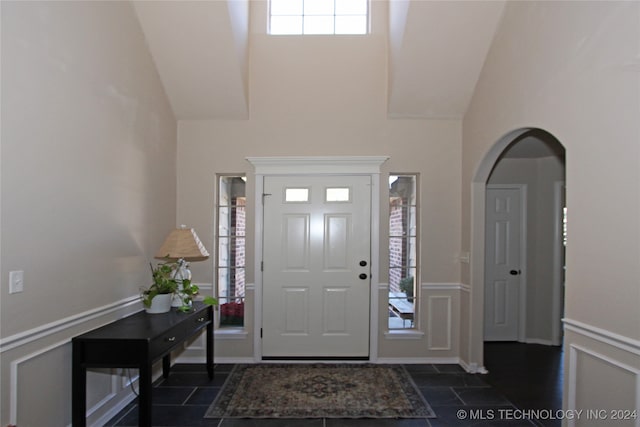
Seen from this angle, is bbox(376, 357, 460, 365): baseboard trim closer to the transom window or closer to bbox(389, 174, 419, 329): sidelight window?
bbox(389, 174, 419, 329): sidelight window

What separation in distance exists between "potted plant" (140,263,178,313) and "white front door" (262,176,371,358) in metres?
1.13

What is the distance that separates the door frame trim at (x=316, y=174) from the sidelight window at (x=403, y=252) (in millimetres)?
236

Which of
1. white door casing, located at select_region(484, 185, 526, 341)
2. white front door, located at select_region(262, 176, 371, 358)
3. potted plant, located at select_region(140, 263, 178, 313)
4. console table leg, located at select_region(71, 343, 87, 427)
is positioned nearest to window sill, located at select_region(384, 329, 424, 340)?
white front door, located at select_region(262, 176, 371, 358)

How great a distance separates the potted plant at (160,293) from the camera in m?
2.95

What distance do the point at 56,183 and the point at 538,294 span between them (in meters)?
5.01

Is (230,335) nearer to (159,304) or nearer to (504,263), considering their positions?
(159,304)

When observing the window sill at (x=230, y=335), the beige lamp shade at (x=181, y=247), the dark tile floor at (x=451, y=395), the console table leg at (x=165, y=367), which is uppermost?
the beige lamp shade at (x=181, y=247)

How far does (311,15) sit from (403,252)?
8.70 feet

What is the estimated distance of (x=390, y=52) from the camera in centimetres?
381

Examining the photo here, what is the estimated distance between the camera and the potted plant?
2.95 meters

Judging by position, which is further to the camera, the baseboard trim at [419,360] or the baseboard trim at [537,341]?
the baseboard trim at [537,341]

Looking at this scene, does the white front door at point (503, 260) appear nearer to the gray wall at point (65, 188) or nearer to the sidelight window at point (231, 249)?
the sidelight window at point (231, 249)

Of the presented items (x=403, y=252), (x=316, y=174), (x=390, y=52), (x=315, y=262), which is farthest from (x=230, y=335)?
(x=390, y=52)

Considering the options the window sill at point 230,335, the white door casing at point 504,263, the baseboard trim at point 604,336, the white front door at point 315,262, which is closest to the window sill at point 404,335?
the white front door at point 315,262
